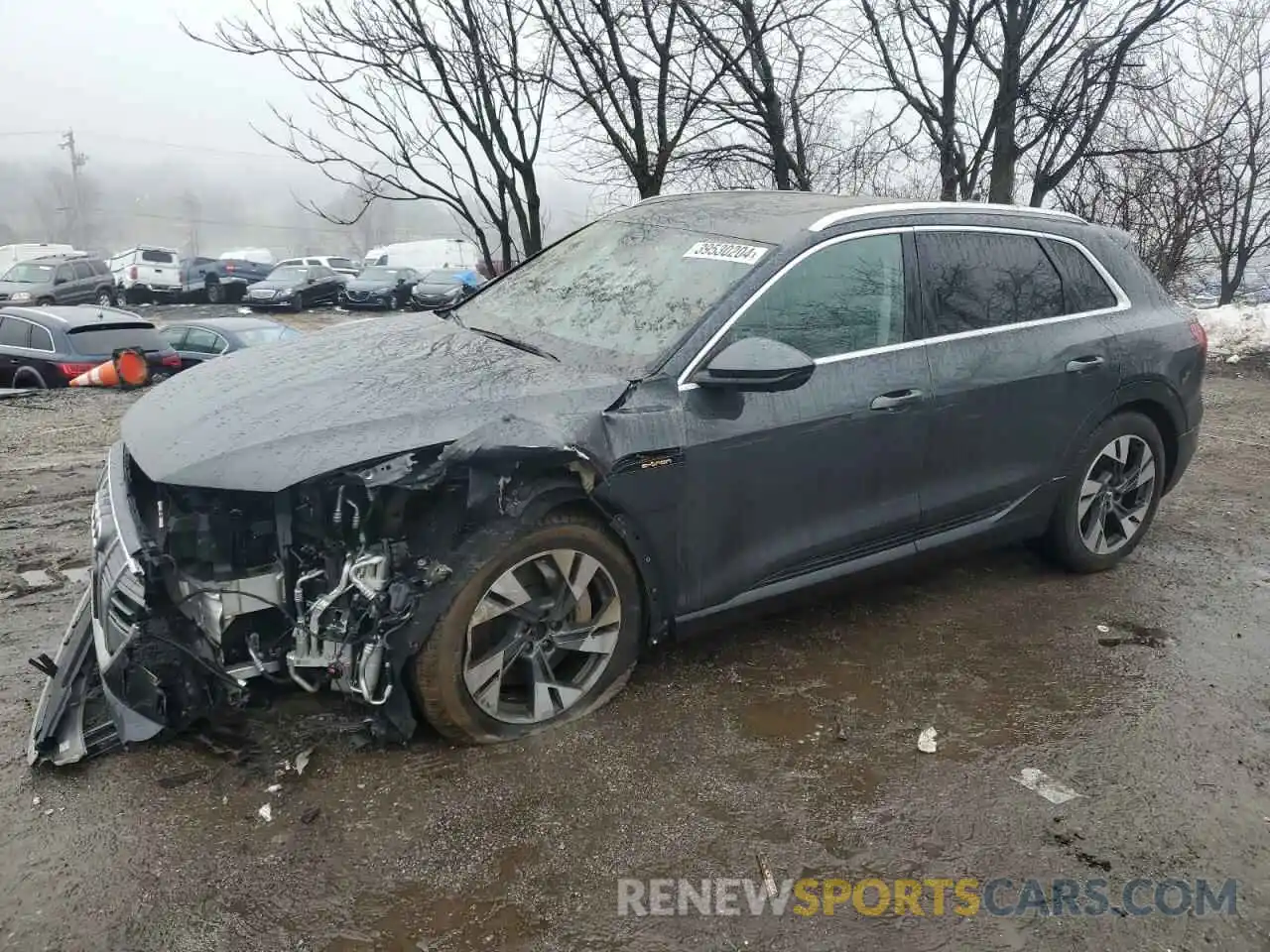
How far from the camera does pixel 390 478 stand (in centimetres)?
264

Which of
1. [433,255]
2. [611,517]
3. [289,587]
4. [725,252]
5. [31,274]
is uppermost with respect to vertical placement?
[433,255]

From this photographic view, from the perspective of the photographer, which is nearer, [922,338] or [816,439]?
[816,439]

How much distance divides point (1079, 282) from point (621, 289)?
7.25 feet

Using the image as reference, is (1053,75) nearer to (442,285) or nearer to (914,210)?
(914,210)

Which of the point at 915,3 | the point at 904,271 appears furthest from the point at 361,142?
the point at 904,271

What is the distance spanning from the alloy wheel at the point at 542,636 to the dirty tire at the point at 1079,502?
241cm

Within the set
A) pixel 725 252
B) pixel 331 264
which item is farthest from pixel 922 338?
pixel 331 264

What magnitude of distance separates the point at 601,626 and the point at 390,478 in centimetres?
89

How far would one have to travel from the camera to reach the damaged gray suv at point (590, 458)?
2711 mm

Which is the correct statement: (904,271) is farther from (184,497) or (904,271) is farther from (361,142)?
(361,142)

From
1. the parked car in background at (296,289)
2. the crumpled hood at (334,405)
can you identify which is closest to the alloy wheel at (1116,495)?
the crumpled hood at (334,405)

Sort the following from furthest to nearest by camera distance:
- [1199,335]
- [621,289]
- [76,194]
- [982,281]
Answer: [76,194], [1199,335], [982,281], [621,289]

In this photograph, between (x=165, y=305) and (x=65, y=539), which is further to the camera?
(x=165, y=305)

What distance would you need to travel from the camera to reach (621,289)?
3.63 m
